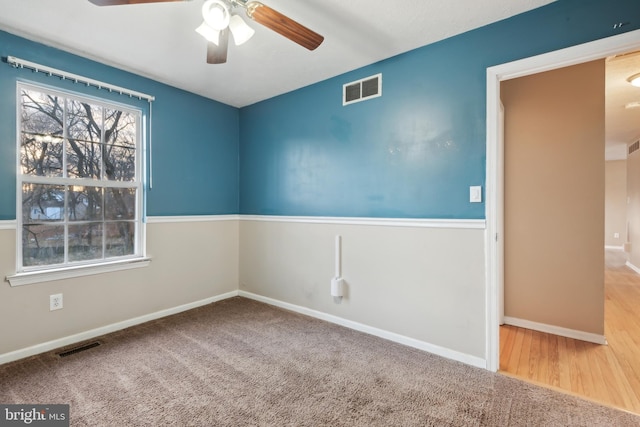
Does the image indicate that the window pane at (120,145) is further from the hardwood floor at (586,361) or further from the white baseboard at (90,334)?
the hardwood floor at (586,361)

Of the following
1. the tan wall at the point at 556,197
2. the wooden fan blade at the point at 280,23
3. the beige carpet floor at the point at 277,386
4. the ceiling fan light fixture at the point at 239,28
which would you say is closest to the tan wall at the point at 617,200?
the tan wall at the point at 556,197

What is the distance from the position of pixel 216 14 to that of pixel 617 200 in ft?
34.1

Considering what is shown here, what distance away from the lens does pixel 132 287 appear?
298 cm

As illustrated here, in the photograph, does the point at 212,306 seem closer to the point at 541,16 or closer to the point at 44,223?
the point at 44,223

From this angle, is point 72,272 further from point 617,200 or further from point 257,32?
point 617,200

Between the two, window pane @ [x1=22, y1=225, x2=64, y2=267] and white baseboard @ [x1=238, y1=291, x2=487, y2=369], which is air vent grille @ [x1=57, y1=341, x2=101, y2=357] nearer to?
window pane @ [x1=22, y1=225, x2=64, y2=267]

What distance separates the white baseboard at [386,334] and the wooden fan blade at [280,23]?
2351 millimetres

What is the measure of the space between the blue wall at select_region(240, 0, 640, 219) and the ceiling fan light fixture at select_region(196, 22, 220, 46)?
4.75 feet

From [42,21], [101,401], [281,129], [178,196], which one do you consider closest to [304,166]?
[281,129]

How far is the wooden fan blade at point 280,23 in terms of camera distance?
5.10 ft

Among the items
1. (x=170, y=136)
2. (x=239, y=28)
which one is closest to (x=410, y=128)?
(x=239, y=28)

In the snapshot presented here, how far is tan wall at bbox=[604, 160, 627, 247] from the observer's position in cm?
785

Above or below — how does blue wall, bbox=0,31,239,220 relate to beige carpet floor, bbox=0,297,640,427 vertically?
above

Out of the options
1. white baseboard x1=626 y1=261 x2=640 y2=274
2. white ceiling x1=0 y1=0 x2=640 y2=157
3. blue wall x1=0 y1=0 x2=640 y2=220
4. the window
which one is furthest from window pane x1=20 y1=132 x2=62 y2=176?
white baseboard x1=626 y1=261 x2=640 y2=274
